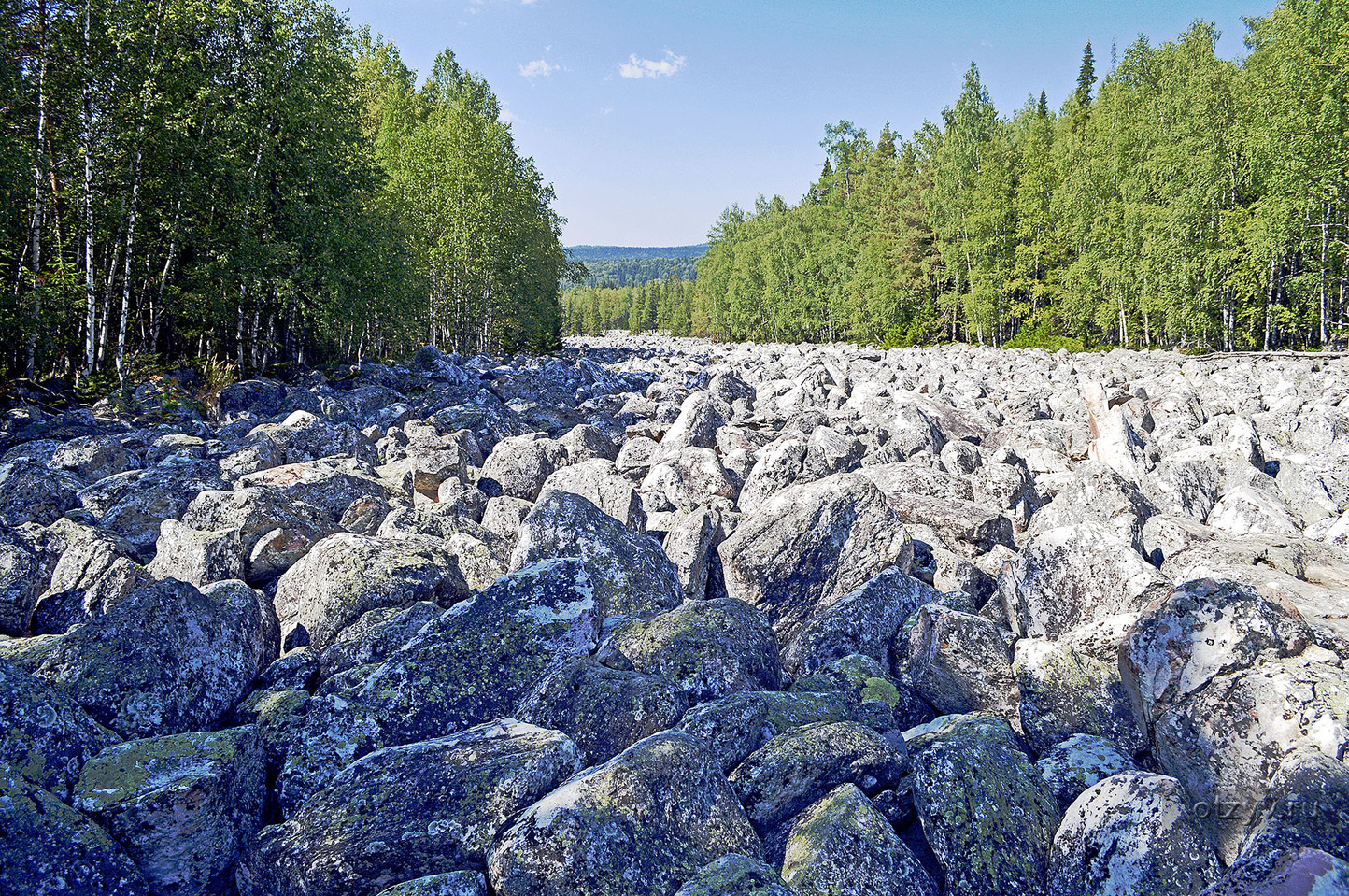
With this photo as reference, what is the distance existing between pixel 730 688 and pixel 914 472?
14.5ft

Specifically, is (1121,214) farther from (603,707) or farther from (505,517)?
(603,707)

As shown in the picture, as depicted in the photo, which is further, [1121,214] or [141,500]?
[1121,214]

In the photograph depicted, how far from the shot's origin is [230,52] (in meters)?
17.4

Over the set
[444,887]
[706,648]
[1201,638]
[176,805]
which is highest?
[1201,638]

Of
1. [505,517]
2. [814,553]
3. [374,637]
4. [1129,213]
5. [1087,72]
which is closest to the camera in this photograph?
[374,637]

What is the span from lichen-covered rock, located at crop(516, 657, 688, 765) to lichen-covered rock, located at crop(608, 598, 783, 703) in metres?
0.19

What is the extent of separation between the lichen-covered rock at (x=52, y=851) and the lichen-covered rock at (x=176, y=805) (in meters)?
0.07

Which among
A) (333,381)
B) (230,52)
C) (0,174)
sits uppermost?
(230,52)

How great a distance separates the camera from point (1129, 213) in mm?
33688

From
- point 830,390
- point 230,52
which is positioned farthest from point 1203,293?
point 230,52

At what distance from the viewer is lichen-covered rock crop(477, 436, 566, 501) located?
8.48 meters

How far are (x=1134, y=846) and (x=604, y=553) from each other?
3.49 metres

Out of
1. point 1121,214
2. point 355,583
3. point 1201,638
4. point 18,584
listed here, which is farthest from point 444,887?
point 1121,214

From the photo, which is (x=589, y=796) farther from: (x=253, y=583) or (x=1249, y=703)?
(x=253, y=583)
